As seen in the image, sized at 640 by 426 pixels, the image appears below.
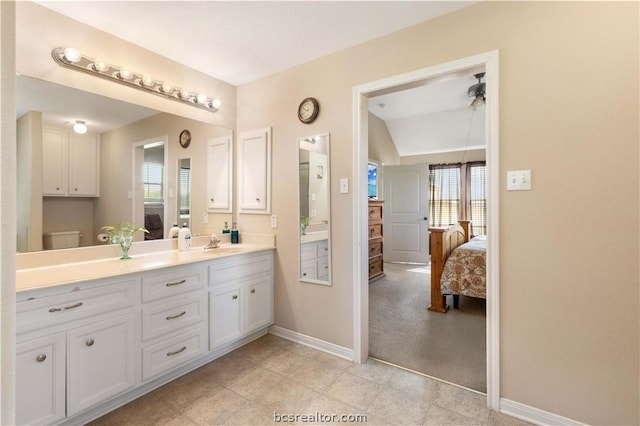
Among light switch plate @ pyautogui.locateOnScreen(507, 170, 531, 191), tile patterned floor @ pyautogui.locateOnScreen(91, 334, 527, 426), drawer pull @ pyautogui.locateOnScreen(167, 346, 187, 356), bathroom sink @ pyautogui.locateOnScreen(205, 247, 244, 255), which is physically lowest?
tile patterned floor @ pyautogui.locateOnScreen(91, 334, 527, 426)

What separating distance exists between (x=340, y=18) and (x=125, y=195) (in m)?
2.03

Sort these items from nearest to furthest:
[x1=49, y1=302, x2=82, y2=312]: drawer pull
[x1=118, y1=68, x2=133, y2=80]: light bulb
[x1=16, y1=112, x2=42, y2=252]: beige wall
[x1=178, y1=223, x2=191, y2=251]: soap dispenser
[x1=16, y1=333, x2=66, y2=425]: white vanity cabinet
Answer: [x1=16, y1=333, x2=66, y2=425]: white vanity cabinet, [x1=49, y1=302, x2=82, y2=312]: drawer pull, [x1=16, y1=112, x2=42, y2=252]: beige wall, [x1=118, y1=68, x2=133, y2=80]: light bulb, [x1=178, y1=223, x2=191, y2=251]: soap dispenser

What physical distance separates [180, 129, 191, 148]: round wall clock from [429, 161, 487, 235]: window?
5678mm

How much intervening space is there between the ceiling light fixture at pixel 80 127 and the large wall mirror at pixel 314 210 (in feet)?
5.14

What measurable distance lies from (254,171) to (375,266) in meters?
2.77

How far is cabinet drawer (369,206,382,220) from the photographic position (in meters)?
4.74

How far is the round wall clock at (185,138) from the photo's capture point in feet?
8.48

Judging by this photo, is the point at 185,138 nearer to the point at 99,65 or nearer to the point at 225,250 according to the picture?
the point at 99,65

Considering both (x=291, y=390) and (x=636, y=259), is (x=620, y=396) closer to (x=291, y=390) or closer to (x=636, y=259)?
(x=636, y=259)

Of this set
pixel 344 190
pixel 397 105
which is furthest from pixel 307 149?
pixel 397 105

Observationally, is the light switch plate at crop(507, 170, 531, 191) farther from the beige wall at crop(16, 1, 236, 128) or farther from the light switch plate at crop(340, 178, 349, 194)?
the beige wall at crop(16, 1, 236, 128)

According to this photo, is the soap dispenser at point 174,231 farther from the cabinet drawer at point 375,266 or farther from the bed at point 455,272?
the cabinet drawer at point 375,266

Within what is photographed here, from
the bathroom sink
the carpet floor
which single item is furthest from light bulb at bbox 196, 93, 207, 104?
the carpet floor

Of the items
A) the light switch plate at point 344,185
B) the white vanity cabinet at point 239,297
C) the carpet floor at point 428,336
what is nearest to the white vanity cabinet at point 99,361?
the white vanity cabinet at point 239,297
